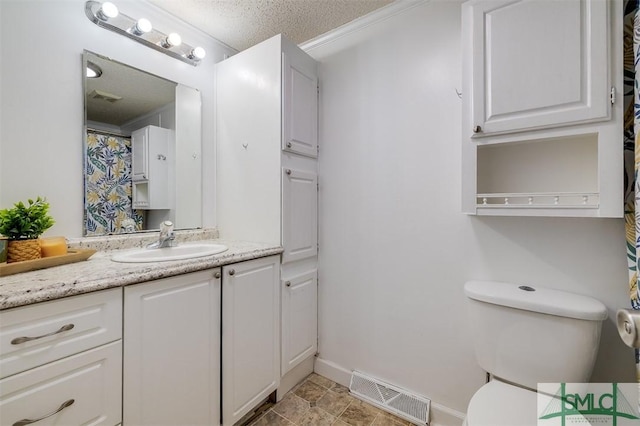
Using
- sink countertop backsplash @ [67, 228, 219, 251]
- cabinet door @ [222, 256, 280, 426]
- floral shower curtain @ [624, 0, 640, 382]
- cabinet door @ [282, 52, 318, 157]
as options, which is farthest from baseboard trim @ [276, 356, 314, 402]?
floral shower curtain @ [624, 0, 640, 382]

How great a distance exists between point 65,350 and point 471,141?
1.67 m

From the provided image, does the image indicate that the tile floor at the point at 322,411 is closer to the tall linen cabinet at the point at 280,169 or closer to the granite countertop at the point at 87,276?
the tall linen cabinet at the point at 280,169

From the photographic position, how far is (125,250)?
143 cm

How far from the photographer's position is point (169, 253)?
1463mm

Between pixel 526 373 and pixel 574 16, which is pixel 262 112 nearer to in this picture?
pixel 574 16

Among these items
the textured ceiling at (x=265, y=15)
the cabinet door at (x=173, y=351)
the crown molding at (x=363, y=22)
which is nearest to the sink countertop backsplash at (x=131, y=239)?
the cabinet door at (x=173, y=351)

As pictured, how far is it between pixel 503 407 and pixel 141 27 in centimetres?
241

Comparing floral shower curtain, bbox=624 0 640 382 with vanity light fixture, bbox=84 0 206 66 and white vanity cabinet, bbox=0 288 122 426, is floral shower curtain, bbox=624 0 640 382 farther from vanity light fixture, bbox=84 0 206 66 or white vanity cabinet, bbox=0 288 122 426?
vanity light fixture, bbox=84 0 206 66

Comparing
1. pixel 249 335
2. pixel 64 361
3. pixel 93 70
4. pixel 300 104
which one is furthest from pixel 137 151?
pixel 249 335

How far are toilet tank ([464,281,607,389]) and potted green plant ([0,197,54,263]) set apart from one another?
179 cm

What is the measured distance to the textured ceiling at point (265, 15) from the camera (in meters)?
1.54

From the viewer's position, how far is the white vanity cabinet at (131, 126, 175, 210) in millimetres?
1544

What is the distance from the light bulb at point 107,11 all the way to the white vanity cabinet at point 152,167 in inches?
21.5

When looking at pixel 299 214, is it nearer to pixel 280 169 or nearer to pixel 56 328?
pixel 280 169
